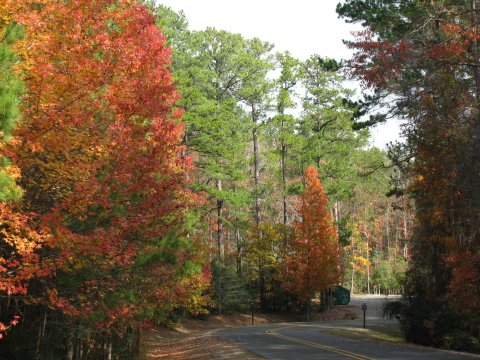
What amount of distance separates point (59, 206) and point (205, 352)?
10.0 m

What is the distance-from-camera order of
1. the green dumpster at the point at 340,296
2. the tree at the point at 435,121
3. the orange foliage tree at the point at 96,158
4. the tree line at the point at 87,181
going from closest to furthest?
1. the tree line at the point at 87,181
2. the orange foliage tree at the point at 96,158
3. the tree at the point at 435,121
4. the green dumpster at the point at 340,296

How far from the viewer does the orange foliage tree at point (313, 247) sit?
36594mm

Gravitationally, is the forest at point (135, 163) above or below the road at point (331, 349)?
above


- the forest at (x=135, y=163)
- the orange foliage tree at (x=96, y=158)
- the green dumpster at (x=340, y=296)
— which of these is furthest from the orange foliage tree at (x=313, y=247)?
the orange foliage tree at (x=96, y=158)

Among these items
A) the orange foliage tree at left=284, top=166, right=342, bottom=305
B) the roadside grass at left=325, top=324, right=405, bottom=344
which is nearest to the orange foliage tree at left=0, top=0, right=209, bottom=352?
the roadside grass at left=325, top=324, right=405, bottom=344

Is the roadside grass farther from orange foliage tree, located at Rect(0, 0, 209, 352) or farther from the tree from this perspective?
orange foliage tree, located at Rect(0, 0, 209, 352)

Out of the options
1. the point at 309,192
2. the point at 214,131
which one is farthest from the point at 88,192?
the point at 309,192

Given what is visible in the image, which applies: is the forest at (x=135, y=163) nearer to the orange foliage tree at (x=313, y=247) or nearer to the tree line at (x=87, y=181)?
the tree line at (x=87, y=181)

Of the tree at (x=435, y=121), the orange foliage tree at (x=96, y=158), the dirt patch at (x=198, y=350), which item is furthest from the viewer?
the dirt patch at (x=198, y=350)

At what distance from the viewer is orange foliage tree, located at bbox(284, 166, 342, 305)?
36.6 metres

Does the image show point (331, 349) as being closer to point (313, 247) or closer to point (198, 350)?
point (198, 350)

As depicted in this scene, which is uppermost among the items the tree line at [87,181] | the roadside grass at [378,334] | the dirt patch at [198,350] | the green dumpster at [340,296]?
the tree line at [87,181]

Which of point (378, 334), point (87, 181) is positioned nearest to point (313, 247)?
point (378, 334)

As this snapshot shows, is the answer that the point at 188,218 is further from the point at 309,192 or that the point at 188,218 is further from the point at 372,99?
the point at 309,192
